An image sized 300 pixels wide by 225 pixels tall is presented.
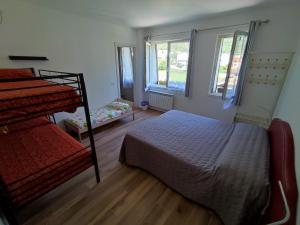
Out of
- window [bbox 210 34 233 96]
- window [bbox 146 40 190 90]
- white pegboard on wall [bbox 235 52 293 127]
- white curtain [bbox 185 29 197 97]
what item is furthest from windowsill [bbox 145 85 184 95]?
white pegboard on wall [bbox 235 52 293 127]

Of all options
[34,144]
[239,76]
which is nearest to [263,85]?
[239,76]

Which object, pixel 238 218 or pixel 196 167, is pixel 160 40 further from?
pixel 238 218

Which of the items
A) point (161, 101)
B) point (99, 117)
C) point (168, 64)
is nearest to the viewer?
point (99, 117)

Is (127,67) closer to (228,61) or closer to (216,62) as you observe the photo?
(216,62)

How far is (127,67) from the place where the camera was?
5.09m

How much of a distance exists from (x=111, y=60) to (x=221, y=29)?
108 inches

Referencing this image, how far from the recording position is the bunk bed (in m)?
1.13

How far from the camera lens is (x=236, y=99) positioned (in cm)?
303

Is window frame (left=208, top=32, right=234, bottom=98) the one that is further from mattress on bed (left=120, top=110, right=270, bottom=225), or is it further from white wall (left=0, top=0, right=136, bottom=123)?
white wall (left=0, top=0, right=136, bottom=123)

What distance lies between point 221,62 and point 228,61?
36 cm

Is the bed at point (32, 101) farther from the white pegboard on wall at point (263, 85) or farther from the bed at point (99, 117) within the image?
the white pegboard on wall at point (263, 85)

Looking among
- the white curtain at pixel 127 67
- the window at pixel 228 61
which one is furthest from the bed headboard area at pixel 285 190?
the white curtain at pixel 127 67

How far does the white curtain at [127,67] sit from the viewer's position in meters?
4.82

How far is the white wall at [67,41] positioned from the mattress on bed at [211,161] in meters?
2.21
